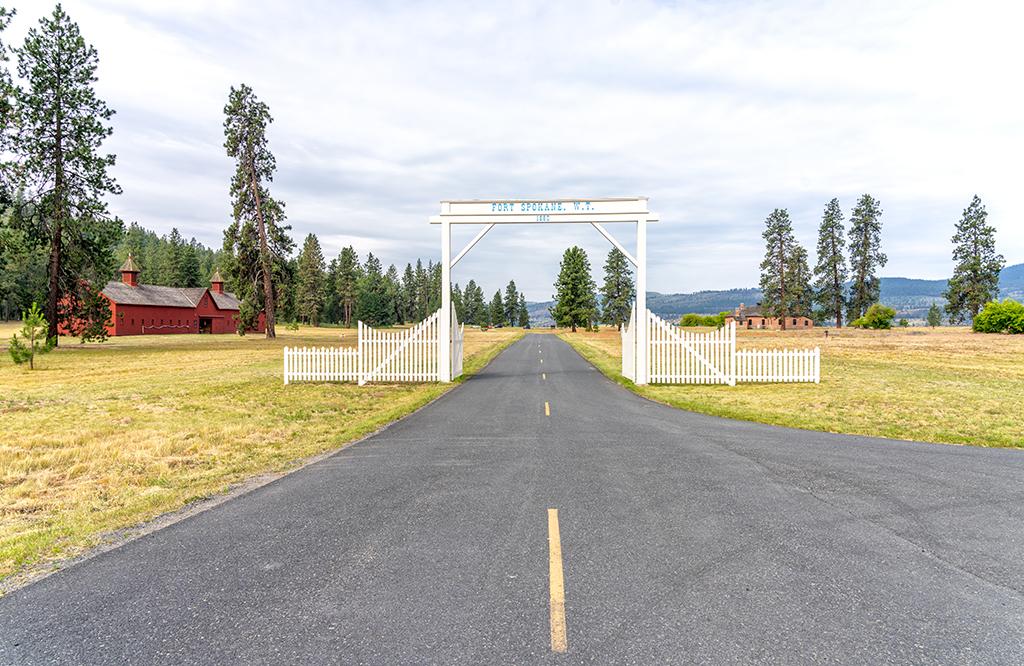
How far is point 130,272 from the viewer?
65750 millimetres

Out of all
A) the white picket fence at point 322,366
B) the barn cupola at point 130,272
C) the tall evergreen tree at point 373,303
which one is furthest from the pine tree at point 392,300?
the white picket fence at point 322,366

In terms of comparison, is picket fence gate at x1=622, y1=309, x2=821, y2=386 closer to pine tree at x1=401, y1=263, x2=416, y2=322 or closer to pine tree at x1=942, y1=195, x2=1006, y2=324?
pine tree at x1=942, y1=195, x2=1006, y2=324

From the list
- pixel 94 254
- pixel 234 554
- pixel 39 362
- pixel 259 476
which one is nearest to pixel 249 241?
pixel 94 254

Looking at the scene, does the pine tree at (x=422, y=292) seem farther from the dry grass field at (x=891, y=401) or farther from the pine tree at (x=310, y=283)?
the dry grass field at (x=891, y=401)

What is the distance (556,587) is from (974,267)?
82648 mm

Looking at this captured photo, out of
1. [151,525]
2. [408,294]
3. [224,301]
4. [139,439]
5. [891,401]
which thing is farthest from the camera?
[408,294]

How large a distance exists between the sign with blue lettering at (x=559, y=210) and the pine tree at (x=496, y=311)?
466 feet

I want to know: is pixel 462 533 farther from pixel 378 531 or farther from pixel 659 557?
pixel 659 557

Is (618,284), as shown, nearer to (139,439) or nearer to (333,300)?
(333,300)

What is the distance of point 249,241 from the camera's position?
45875 millimetres

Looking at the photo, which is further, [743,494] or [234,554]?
[743,494]

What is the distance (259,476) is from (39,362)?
27263 millimetres

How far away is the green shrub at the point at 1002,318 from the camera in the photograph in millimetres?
49219

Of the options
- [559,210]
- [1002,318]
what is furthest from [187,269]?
[1002,318]
